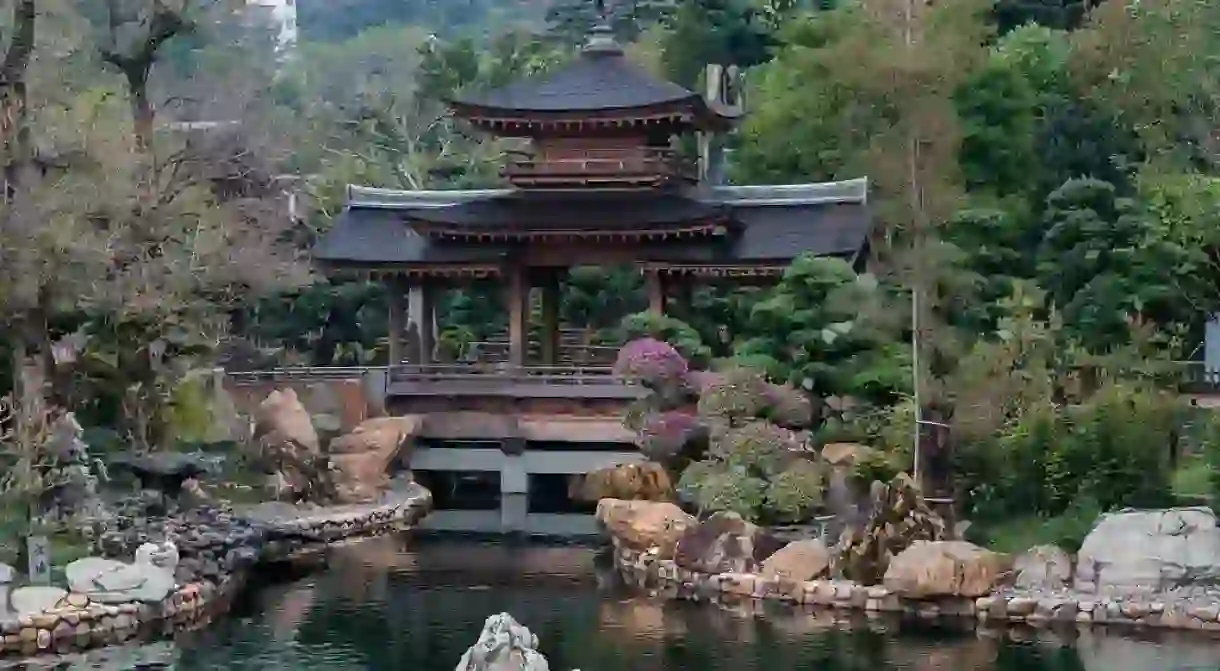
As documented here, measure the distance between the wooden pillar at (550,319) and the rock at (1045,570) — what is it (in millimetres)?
10669

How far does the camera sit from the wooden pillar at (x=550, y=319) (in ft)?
81.8

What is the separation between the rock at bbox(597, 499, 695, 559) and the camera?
1761 cm

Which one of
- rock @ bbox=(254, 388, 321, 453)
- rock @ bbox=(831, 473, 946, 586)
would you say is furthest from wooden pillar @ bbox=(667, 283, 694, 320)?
rock @ bbox=(831, 473, 946, 586)

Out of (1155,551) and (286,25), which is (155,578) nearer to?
(1155,551)

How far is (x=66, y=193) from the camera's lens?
16.8m

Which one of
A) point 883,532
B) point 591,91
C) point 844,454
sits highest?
point 591,91

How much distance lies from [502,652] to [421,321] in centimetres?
1477

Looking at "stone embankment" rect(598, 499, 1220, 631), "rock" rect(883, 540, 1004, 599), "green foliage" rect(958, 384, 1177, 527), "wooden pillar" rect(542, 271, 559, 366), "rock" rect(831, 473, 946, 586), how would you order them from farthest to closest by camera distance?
1. "wooden pillar" rect(542, 271, 559, 366)
2. "green foliage" rect(958, 384, 1177, 527)
3. "rock" rect(831, 473, 946, 586)
4. "rock" rect(883, 540, 1004, 599)
5. "stone embankment" rect(598, 499, 1220, 631)

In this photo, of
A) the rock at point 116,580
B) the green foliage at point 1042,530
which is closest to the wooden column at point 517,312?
the green foliage at point 1042,530

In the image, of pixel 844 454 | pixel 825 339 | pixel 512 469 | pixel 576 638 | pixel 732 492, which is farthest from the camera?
pixel 512 469

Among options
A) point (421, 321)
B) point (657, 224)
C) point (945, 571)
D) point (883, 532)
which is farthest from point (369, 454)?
point (945, 571)

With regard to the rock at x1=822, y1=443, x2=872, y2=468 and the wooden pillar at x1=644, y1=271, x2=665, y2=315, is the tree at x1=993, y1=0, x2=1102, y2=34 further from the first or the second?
the rock at x1=822, y1=443, x2=872, y2=468

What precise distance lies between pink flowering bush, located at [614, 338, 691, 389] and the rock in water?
350 inches

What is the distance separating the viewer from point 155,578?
14867 millimetres
